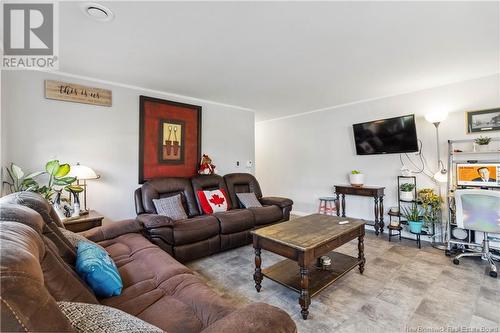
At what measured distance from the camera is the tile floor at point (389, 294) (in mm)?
1736

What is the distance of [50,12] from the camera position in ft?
5.74

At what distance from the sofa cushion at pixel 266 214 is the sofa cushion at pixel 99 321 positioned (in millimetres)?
2733

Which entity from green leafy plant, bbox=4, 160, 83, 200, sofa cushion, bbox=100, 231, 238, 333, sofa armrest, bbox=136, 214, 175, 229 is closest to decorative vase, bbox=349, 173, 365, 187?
sofa armrest, bbox=136, 214, 175, 229

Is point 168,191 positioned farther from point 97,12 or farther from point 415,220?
point 415,220

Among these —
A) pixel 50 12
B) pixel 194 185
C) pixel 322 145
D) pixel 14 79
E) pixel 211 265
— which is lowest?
pixel 211 265

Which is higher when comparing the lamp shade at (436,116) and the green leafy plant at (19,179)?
the lamp shade at (436,116)

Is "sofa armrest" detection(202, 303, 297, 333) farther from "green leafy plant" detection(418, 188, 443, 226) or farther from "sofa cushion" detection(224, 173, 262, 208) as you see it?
"green leafy plant" detection(418, 188, 443, 226)

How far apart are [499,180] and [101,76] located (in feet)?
17.1

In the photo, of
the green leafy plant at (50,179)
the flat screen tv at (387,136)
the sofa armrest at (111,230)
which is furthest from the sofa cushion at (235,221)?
the flat screen tv at (387,136)

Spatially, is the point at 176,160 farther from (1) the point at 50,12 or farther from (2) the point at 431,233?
(2) the point at 431,233

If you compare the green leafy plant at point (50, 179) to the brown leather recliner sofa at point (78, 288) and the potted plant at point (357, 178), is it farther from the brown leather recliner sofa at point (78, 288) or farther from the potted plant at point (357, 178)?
the potted plant at point (357, 178)

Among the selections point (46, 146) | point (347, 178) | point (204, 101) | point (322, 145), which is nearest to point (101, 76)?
point (46, 146)

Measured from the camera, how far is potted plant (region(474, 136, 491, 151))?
2.95 m

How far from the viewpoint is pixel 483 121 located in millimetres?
3115
